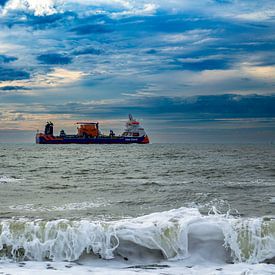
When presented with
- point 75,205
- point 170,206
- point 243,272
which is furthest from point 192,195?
point 243,272

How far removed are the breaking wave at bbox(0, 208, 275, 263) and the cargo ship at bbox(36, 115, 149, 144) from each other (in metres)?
99.5

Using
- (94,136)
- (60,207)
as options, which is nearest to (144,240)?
(60,207)

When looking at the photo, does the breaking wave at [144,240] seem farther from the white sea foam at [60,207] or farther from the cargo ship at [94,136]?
the cargo ship at [94,136]

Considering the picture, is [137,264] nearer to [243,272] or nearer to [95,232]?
[95,232]

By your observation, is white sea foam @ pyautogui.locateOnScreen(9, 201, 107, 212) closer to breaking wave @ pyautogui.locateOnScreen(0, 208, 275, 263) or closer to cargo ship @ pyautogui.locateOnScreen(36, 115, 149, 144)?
breaking wave @ pyautogui.locateOnScreen(0, 208, 275, 263)

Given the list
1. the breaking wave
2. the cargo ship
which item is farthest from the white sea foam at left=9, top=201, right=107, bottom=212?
the cargo ship

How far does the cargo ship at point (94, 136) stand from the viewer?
4235 inches

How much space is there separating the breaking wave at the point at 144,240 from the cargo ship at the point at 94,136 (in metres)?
99.5

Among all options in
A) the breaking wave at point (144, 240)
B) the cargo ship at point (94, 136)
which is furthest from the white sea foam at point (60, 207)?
the cargo ship at point (94, 136)

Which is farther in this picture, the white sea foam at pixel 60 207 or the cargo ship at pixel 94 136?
the cargo ship at pixel 94 136

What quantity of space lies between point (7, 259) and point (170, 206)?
667 cm

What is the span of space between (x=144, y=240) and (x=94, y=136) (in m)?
101

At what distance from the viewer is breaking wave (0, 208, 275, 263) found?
Result: 676cm

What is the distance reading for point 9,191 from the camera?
16.1 meters
